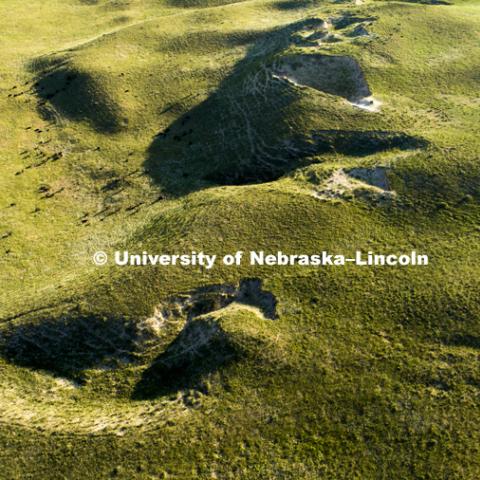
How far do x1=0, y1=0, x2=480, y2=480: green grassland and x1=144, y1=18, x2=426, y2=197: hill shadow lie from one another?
383 millimetres

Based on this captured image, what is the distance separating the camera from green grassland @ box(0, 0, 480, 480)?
3497 cm

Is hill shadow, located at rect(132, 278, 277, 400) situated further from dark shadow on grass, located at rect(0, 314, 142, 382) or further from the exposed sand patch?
the exposed sand patch

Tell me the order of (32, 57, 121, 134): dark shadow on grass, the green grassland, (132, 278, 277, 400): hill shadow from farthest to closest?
(32, 57, 121, 134): dark shadow on grass
(132, 278, 277, 400): hill shadow
the green grassland

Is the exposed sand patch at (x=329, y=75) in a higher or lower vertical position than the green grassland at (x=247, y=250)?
higher

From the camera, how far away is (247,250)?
160ft

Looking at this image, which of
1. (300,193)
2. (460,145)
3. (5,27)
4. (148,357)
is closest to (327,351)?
(148,357)

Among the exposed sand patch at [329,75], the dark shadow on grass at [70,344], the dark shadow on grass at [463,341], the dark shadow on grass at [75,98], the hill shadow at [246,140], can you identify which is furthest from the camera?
the dark shadow on grass at [75,98]

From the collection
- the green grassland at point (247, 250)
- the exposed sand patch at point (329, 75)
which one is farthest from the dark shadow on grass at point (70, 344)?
the exposed sand patch at point (329, 75)

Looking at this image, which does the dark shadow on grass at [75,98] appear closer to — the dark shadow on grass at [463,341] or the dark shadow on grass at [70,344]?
the dark shadow on grass at [70,344]

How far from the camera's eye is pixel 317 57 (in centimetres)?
7681

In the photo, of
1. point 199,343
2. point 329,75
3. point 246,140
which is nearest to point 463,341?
point 199,343

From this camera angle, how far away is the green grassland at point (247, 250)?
35.0 meters

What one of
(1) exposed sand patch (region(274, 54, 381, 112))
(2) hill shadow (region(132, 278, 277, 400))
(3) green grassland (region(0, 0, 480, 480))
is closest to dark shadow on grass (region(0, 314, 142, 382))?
(3) green grassland (region(0, 0, 480, 480))

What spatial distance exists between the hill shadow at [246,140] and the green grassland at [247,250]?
0.38 meters
